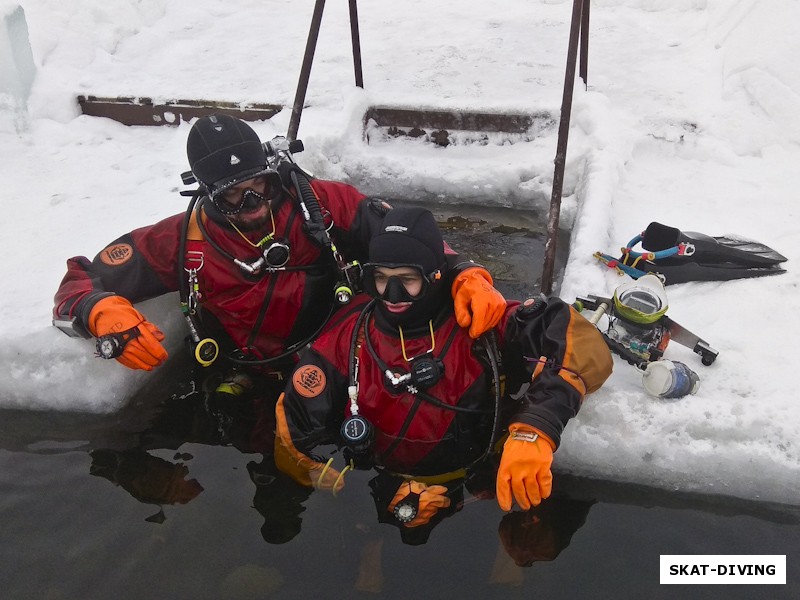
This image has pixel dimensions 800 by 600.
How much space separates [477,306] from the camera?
105 inches

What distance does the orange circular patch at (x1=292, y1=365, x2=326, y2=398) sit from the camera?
2.82 meters

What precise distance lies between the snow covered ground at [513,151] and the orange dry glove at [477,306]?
0.70 metres

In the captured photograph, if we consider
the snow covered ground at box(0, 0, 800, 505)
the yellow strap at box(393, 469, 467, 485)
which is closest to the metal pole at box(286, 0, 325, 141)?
the snow covered ground at box(0, 0, 800, 505)

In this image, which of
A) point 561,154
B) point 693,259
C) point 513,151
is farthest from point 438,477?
point 513,151

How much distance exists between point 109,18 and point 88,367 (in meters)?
6.18

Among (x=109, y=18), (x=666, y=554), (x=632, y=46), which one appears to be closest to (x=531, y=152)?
(x=632, y=46)

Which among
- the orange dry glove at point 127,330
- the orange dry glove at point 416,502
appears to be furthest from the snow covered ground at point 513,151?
the orange dry glove at point 416,502

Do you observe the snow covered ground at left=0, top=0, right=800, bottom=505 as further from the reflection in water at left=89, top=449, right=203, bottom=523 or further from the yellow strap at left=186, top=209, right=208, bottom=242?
the yellow strap at left=186, top=209, right=208, bottom=242

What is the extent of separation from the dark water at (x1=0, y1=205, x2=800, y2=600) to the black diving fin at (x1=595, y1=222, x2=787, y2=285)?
57.0 inches

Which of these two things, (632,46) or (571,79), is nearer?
(571,79)

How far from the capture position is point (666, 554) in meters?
2.62

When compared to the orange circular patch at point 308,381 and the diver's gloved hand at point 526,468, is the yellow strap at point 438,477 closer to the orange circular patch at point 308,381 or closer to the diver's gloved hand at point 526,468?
the diver's gloved hand at point 526,468

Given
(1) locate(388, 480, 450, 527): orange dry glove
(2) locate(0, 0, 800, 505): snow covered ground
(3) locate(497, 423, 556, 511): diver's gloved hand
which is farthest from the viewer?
(2) locate(0, 0, 800, 505): snow covered ground

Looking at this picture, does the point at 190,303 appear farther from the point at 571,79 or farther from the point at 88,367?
the point at 571,79
